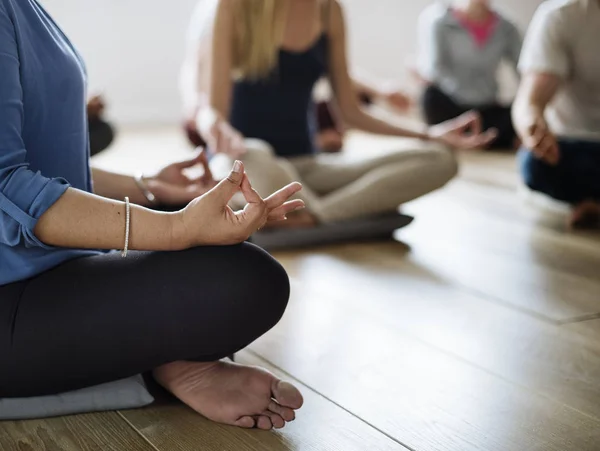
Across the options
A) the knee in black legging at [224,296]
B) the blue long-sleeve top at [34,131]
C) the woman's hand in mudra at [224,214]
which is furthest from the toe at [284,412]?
the blue long-sleeve top at [34,131]

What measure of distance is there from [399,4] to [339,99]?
10.9 ft

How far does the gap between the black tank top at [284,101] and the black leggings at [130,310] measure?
1.43 m

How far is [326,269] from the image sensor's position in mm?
2076

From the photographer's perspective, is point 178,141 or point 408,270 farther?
point 178,141

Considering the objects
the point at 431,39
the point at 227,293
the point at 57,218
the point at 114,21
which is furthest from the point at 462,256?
the point at 114,21

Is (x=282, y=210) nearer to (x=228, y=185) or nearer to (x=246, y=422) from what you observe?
(x=228, y=185)

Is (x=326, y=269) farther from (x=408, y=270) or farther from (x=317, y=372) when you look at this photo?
(x=317, y=372)

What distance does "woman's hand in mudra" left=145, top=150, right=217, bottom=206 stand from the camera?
4.79 feet

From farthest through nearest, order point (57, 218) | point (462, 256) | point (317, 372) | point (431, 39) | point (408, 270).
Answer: point (431, 39) < point (462, 256) < point (408, 270) < point (317, 372) < point (57, 218)

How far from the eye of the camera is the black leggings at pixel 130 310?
1.14m

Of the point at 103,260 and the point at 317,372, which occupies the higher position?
the point at 103,260

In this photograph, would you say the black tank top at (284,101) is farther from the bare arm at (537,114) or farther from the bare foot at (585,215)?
the bare foot at (585,215)

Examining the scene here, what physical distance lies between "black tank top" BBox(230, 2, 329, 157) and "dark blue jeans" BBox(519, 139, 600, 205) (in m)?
0.68

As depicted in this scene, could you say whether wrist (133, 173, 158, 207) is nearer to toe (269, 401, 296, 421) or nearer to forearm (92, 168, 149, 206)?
forearm (92, 168, 149, 206)
